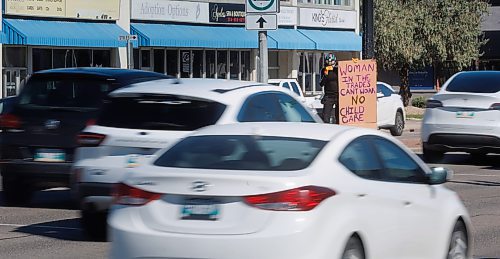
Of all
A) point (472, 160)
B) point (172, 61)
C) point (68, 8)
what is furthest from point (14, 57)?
point (472, 160)

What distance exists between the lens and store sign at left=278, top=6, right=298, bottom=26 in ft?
162

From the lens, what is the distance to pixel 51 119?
13.9 m

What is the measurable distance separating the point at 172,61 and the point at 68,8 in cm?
673

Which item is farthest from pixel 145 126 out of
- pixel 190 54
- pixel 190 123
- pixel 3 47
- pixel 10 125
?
pixel 190 54

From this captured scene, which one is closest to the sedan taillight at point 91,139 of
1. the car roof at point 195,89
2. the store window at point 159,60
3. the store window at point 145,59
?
the car roof at point 195,89

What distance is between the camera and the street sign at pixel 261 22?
19.0 m

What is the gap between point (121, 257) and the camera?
25.7 ft

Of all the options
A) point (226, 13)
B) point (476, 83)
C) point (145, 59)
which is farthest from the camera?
point (226, 13)

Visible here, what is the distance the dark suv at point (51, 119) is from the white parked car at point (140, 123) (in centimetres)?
170

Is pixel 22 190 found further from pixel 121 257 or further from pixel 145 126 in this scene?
pixel 121 257

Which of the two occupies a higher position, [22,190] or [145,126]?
[145,126]

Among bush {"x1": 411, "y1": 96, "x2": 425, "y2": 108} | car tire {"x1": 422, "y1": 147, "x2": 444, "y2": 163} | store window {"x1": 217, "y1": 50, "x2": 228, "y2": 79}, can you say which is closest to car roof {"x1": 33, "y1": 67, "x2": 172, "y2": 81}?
car tire {"x1": 422, "y1": 147, "x2": 444, "y2": 163}

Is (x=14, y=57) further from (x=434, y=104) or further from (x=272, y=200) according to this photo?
(x=272, y=200)

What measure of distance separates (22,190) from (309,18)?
37589mm
